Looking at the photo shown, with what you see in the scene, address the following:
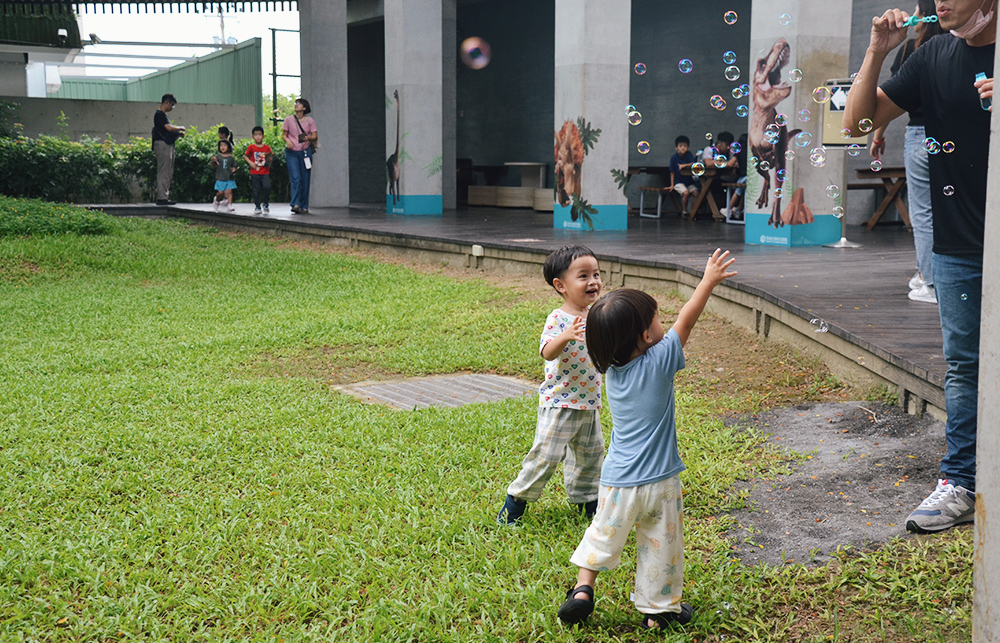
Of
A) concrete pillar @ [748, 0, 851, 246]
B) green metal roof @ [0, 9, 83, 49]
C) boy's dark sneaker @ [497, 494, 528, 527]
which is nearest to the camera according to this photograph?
boy's dark sneaker @ [497, 494, 528, 527]

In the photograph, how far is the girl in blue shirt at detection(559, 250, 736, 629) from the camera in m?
2.85

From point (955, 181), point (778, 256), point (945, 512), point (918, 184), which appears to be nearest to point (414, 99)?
point (778, 256)

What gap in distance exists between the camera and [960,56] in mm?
3152

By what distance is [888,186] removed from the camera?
13477mm

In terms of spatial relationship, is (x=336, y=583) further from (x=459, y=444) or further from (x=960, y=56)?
(x=960, y=56)

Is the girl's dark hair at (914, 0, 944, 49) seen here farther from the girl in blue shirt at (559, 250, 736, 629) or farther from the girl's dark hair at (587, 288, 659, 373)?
the girl's dark hair at (587, 288, 659, 373)

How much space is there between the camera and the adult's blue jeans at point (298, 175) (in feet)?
55.7

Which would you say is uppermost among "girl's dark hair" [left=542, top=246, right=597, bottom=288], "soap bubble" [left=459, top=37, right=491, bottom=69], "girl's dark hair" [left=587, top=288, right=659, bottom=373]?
"soap bubble" [left=459, top=37, right=491, bottom=69]

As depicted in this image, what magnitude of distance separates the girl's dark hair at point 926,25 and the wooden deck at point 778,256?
1.52 meters

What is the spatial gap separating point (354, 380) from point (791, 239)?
6250 millimetres

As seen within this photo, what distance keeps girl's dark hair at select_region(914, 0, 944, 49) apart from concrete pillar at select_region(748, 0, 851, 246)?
566cm

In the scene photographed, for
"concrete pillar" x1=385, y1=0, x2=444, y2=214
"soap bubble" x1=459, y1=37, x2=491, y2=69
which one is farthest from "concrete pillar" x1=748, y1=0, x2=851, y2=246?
"soap bubble" x1=459, y1=37, x2=491, y2=69

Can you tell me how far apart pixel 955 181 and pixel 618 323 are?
132cm

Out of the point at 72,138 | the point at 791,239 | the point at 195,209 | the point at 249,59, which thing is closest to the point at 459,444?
the point at 791,239
